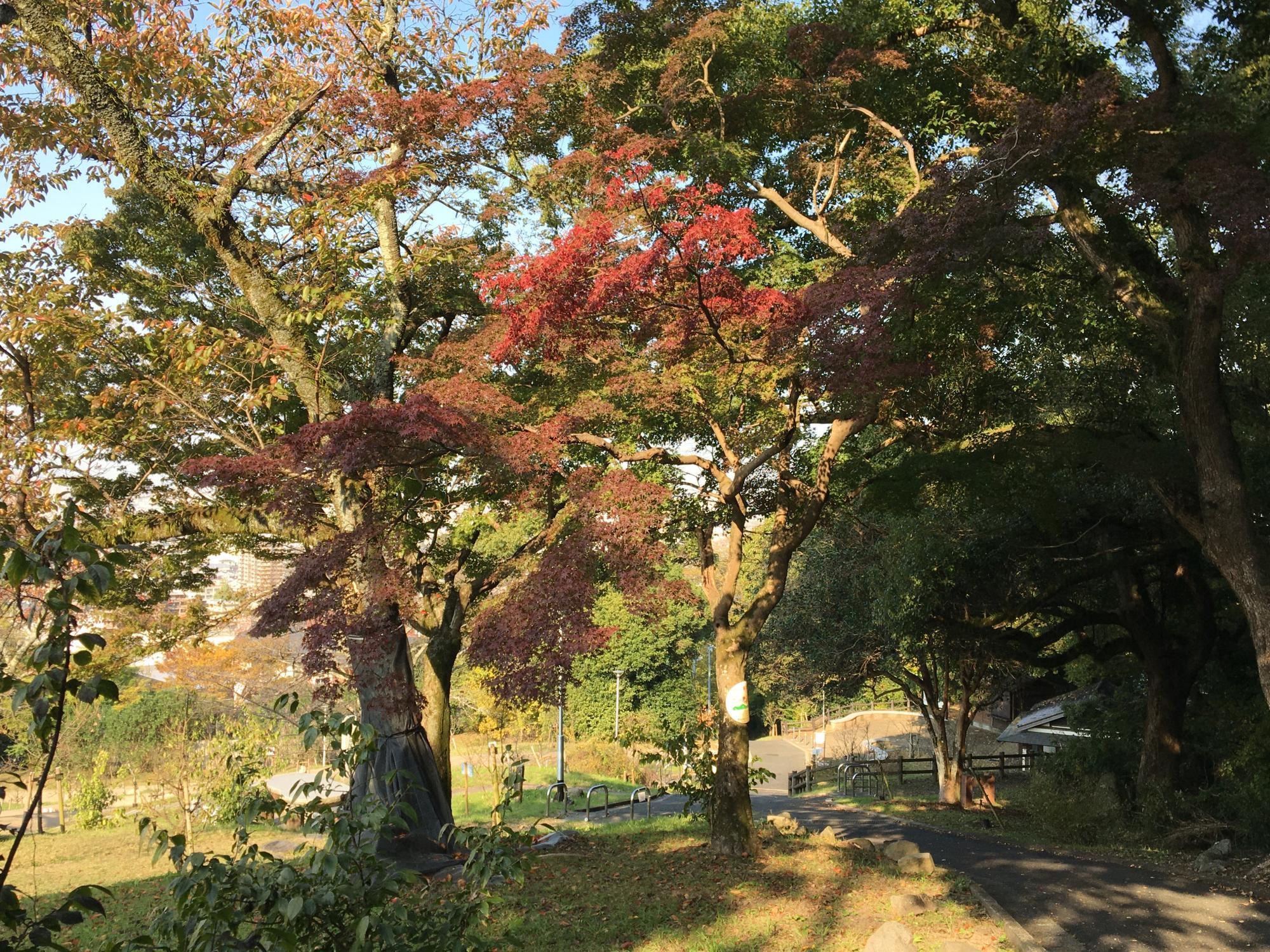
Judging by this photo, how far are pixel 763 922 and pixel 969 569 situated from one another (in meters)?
9.95

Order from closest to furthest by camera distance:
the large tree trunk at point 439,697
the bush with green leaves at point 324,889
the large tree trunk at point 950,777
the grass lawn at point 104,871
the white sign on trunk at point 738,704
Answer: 1. the bush with green leaves at point 324,889
2. the grass lawn at point 104,871
3. the white sign on trunk at point 738,704
4. the large tree trunk at point 439,697
5. the large tree trunk at point 950,777

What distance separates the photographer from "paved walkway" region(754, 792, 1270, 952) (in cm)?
689

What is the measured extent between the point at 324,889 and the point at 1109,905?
24.7 feet

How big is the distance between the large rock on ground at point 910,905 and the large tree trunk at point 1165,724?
9019mm

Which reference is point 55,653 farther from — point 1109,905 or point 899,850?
point 899,850

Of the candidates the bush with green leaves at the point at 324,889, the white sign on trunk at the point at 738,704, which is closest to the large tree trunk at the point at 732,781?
the white sign on trunk at the point at 738,704

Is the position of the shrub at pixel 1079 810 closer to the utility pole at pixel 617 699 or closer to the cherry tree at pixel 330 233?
the cherry tree at pixel 330 233

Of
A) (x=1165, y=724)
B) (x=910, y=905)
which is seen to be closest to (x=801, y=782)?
(x=1165, y=724)

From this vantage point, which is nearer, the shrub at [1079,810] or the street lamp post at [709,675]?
the shrub at [1079,810]

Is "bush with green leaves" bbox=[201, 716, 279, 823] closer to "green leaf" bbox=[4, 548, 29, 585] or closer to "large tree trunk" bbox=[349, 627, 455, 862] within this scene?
"large tree trunk" bbox=[349, 627, 455, 862]

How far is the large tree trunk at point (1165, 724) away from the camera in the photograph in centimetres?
1468

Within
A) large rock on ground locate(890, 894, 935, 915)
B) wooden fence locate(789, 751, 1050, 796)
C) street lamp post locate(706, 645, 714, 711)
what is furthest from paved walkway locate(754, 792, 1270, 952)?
street lamp post locate(706, 645, 714, 711)

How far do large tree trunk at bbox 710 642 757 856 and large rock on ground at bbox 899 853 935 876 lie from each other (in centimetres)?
146

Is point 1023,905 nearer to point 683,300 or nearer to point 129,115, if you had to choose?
point 683,300
